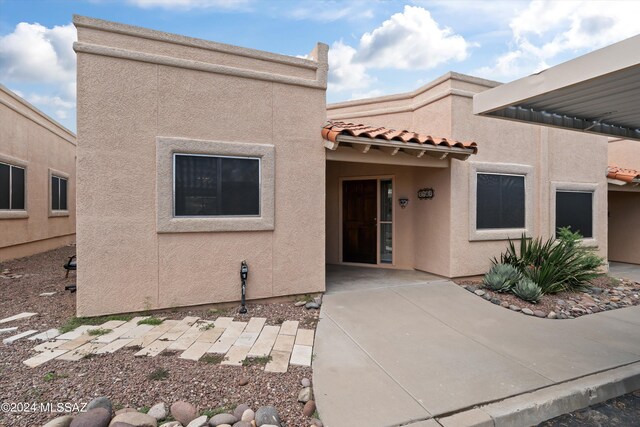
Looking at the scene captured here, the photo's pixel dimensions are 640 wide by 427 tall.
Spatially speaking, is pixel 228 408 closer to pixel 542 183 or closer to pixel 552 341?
pixel 552 341

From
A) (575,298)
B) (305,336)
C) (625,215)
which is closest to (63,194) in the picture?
(305,336)

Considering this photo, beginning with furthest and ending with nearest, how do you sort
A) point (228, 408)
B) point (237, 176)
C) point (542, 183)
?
point (542, 183) → point (237, 176) → point (228, 408)

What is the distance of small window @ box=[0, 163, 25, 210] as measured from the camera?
8.55m

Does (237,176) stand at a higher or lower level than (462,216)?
higher

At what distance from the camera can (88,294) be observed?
4.68 meters

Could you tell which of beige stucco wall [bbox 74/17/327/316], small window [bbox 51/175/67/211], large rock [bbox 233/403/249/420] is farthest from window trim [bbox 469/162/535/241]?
small window [bbox 51/175/67/211]

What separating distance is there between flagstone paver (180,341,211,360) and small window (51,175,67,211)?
11.0 m

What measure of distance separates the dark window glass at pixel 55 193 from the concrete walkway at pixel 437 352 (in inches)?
451

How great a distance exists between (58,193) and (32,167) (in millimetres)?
2149

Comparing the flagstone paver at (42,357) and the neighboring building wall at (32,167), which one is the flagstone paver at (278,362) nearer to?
the flagstone paver at (42,357)

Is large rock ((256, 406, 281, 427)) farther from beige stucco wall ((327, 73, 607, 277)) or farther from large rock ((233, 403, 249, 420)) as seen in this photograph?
beige stucco wall ((327, 73, 607, 277))

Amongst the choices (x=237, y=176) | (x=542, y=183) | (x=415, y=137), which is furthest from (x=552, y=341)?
(x=237, y=176)

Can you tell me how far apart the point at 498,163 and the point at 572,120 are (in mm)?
2471

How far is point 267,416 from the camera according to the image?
2.62m
